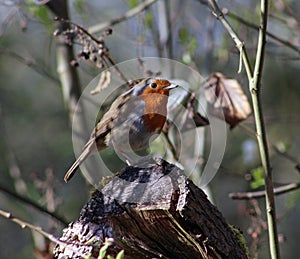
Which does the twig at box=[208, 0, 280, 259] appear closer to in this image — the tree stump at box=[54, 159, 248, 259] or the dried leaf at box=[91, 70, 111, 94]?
the tree stump at box=[54, 159, 248, 259]

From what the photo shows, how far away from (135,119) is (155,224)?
105 centimetres

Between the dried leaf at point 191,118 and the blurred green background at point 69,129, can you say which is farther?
the blurred green background at point 69,129

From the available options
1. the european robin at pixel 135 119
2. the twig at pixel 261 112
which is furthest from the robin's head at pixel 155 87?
the twig at pixel 261 112

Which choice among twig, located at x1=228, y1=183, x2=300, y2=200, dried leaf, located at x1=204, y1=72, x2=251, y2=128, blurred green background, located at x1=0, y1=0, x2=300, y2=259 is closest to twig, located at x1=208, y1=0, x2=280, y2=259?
dried leaf, located at x1=204, y1=72, x2=251, y2=128

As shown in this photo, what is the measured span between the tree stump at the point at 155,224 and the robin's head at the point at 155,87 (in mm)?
914

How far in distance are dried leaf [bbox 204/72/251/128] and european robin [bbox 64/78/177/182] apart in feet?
0.66

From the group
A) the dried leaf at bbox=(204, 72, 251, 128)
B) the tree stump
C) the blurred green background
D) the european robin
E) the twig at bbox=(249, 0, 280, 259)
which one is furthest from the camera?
the blurred green background

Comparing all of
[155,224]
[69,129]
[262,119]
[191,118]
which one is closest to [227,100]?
[191,118]

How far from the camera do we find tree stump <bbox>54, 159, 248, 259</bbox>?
6.15 ft

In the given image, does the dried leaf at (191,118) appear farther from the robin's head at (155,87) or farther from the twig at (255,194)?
the twig at (255,194)

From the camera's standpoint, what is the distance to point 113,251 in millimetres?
1896

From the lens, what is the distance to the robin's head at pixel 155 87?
2816mm

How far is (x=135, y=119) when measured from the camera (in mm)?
2881

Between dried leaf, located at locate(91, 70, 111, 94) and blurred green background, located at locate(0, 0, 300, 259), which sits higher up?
dried leaf, located at locate(91, 70, 111, 94)
